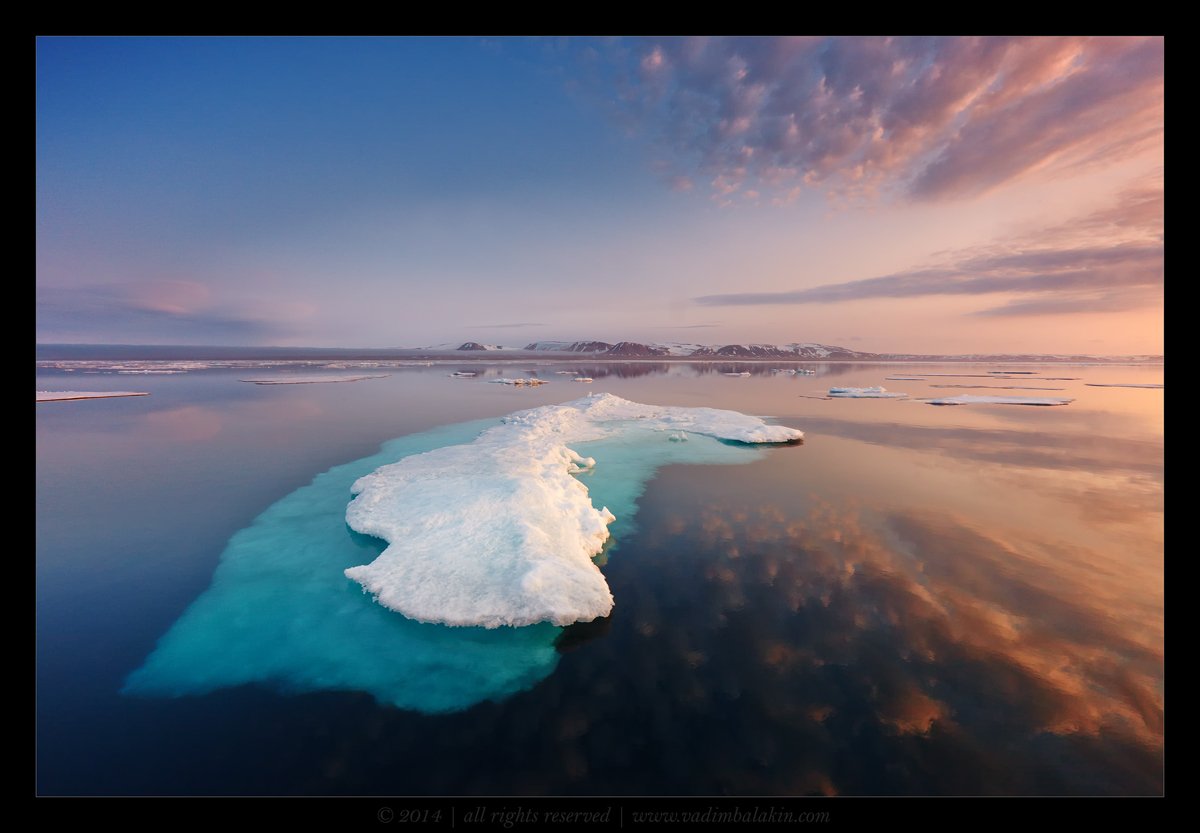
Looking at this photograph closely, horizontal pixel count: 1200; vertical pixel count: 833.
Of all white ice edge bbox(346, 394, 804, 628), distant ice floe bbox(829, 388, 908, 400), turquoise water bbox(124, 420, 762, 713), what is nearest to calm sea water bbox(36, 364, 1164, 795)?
turquoise water bbox(124, 420, 762, 713)

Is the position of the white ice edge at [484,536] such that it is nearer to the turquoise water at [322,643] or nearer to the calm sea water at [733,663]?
the turquoise water at [322,643]

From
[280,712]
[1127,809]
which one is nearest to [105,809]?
[280,712]

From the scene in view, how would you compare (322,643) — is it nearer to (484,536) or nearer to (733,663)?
(484,536)

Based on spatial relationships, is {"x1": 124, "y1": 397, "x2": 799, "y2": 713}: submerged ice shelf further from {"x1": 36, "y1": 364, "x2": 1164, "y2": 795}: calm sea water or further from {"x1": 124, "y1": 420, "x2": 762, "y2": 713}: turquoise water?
{"x1": 36, "y1": 364, "x2": 1164, "y2": 795}: calm sea water

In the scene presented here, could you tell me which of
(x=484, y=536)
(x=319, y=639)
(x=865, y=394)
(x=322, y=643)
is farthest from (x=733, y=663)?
(x=865, y=394)
